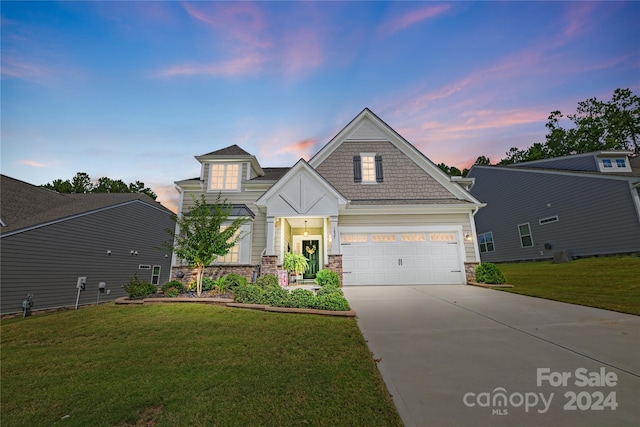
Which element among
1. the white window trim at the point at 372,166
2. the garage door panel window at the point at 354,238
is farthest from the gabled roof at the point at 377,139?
the garage door panel window at the point at 354,238

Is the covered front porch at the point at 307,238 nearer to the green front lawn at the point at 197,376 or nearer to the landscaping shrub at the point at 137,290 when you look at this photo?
→ the landscaping shrub at the point at 137,290

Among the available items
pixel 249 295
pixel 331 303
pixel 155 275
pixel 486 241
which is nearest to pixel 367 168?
pixel 331 303

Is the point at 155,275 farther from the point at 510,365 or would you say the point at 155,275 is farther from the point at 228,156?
the point at 510,365

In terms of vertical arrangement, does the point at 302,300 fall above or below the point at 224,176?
below

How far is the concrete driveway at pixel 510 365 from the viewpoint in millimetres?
2113

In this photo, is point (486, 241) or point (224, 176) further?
point (486, 241)

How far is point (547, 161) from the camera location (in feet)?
62.0

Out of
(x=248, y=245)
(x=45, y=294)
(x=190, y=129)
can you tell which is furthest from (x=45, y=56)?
(x=248, y=245)

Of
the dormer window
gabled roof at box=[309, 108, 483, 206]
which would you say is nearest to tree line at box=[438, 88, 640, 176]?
the dormer window

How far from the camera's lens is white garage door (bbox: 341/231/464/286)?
10.7 metres

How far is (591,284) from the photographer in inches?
351

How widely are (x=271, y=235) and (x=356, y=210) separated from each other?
4.05 meters

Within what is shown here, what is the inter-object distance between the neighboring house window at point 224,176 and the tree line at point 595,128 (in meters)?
34.5

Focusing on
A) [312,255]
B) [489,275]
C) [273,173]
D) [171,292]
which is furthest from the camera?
[273,173]
